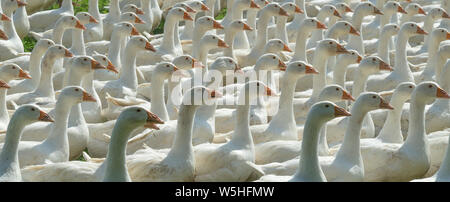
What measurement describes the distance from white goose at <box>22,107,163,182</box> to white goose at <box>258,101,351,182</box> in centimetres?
127

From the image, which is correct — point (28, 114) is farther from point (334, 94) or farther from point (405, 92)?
point (405, 92)

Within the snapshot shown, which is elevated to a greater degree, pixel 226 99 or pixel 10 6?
pixel 10 6

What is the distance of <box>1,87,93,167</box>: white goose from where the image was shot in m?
10.7

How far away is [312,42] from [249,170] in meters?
5.54

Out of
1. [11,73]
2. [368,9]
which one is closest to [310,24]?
[368,9]

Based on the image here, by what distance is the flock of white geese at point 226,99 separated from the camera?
10.1 m

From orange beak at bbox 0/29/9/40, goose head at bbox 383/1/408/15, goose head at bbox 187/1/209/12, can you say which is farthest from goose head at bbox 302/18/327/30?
orange beak at bbox 0/29/9/40

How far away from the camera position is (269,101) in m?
12.7

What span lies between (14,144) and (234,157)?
2204 millimetres

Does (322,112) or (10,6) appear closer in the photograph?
(322,112)

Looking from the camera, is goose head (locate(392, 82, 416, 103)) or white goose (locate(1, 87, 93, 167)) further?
goose head (locate(392, 82, 416, 103))

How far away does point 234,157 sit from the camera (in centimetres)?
1052

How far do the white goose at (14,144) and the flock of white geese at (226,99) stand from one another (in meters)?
0.02

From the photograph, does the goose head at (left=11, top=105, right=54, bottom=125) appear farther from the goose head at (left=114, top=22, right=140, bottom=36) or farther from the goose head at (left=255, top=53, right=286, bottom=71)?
the goose head at (left=114, top=22, right=140, bottom=36)
